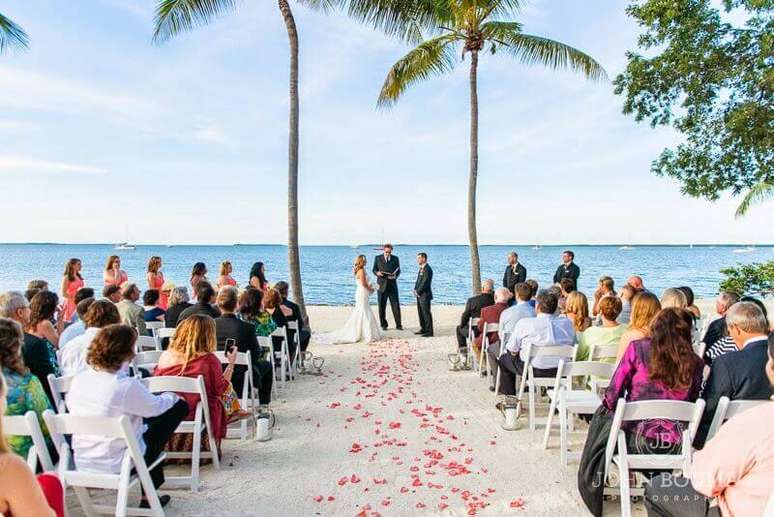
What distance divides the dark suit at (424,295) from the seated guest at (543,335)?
5.67 m

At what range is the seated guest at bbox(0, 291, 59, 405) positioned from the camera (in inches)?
166

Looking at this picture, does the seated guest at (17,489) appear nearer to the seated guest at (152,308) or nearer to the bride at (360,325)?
the seated guest at (152,308)

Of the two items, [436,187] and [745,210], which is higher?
[436,187]

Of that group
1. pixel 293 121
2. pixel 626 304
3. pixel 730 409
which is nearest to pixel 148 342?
pixel 293 121

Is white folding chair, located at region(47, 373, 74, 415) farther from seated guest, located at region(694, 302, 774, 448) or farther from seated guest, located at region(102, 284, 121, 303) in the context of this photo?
seated guest, located at region(694, 302, 774, 448)

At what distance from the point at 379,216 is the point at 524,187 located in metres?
29.6

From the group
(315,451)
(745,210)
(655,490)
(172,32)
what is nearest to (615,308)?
(655,490)

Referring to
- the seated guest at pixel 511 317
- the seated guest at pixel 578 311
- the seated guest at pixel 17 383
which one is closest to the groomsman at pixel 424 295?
the seated guest at pixel 511 317

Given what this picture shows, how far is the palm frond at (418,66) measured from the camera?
504 inches

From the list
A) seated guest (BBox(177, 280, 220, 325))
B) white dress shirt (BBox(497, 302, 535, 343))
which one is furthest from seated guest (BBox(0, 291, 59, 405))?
white dress shirt (BBox(497, 302, 535, 343))

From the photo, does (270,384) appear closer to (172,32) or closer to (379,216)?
(172,32)

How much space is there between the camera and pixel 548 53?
1273 cm

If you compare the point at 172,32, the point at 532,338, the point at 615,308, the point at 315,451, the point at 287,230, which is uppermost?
the point at 172,32

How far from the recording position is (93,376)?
3375 millimetres
